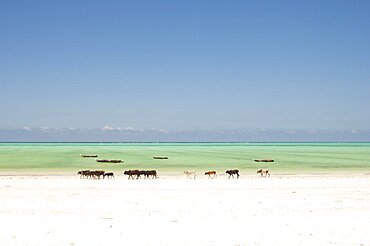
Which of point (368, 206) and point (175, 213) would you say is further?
point (368, 206)

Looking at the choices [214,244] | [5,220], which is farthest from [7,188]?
[214,244]

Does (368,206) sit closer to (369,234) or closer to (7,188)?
(369,234)

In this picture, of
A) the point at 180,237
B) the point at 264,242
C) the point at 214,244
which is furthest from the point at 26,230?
the point at 264,242

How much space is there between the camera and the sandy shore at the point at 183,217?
14023 mm

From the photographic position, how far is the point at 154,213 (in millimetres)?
19109

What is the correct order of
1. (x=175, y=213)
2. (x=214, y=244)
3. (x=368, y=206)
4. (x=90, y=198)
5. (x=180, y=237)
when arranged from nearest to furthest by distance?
(x=214, y=244)
(x=180, y=237)
(x=175, y=213)
(x=368, y=206)
(x=90, y=198)

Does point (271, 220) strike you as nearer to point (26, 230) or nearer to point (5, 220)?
point (26, 230)

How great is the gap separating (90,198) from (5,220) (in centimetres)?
770

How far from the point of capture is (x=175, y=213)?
19.1m

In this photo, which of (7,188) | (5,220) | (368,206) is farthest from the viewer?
(7,188)

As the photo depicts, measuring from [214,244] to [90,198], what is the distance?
506 inches

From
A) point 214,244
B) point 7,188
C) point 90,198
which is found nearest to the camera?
point 214,244

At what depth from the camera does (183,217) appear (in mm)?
18062

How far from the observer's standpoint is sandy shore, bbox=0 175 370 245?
14.0 metres
